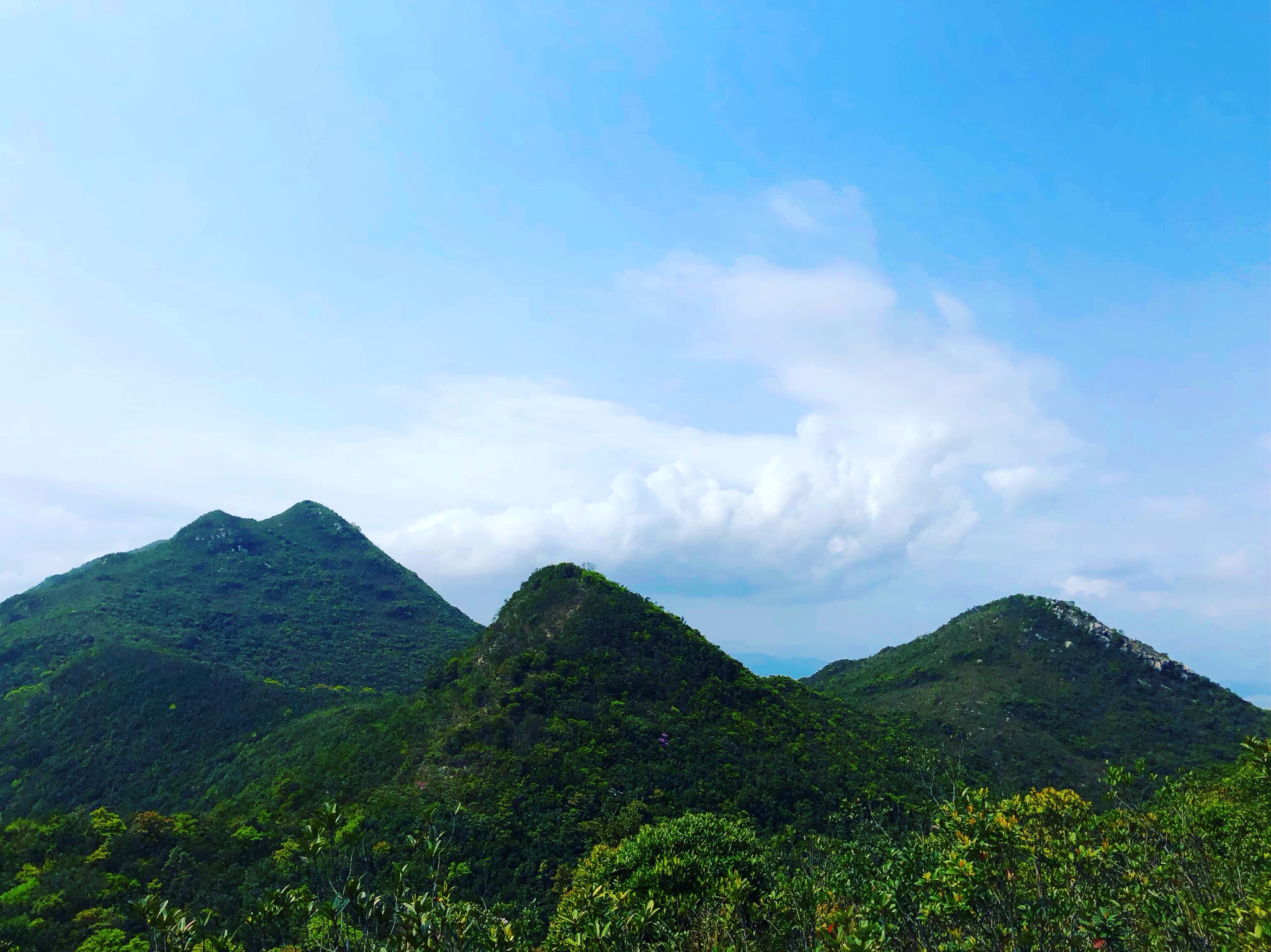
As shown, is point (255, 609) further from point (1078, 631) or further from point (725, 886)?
point (1078, 631)

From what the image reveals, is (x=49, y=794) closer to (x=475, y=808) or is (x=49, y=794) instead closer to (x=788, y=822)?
(x=475, y=808)

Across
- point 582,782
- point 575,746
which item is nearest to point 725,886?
point 582,782

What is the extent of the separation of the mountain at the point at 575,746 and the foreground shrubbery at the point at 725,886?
5.61 m

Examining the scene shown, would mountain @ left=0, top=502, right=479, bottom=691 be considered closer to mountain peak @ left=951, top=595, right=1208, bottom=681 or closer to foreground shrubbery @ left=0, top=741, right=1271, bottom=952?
foreground shrubbery @ left=0, top=741, right=1271, bottom=952

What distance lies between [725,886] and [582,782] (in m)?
32.3

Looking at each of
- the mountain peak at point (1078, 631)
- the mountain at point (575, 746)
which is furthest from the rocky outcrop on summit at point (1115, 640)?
the mountain at point (575, 746)

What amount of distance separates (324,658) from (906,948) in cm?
11666

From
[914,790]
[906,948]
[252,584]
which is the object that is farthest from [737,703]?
[252,584]

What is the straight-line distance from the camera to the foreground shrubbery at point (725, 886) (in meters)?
17.5

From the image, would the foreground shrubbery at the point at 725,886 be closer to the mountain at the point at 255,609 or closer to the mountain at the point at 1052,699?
the mountain at the point at 1052,699

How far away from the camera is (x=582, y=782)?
5656 cm

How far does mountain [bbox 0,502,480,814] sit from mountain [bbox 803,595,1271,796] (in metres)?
87.0

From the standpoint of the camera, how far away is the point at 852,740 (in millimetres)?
74938

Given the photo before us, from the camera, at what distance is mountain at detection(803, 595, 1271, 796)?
87.0m
